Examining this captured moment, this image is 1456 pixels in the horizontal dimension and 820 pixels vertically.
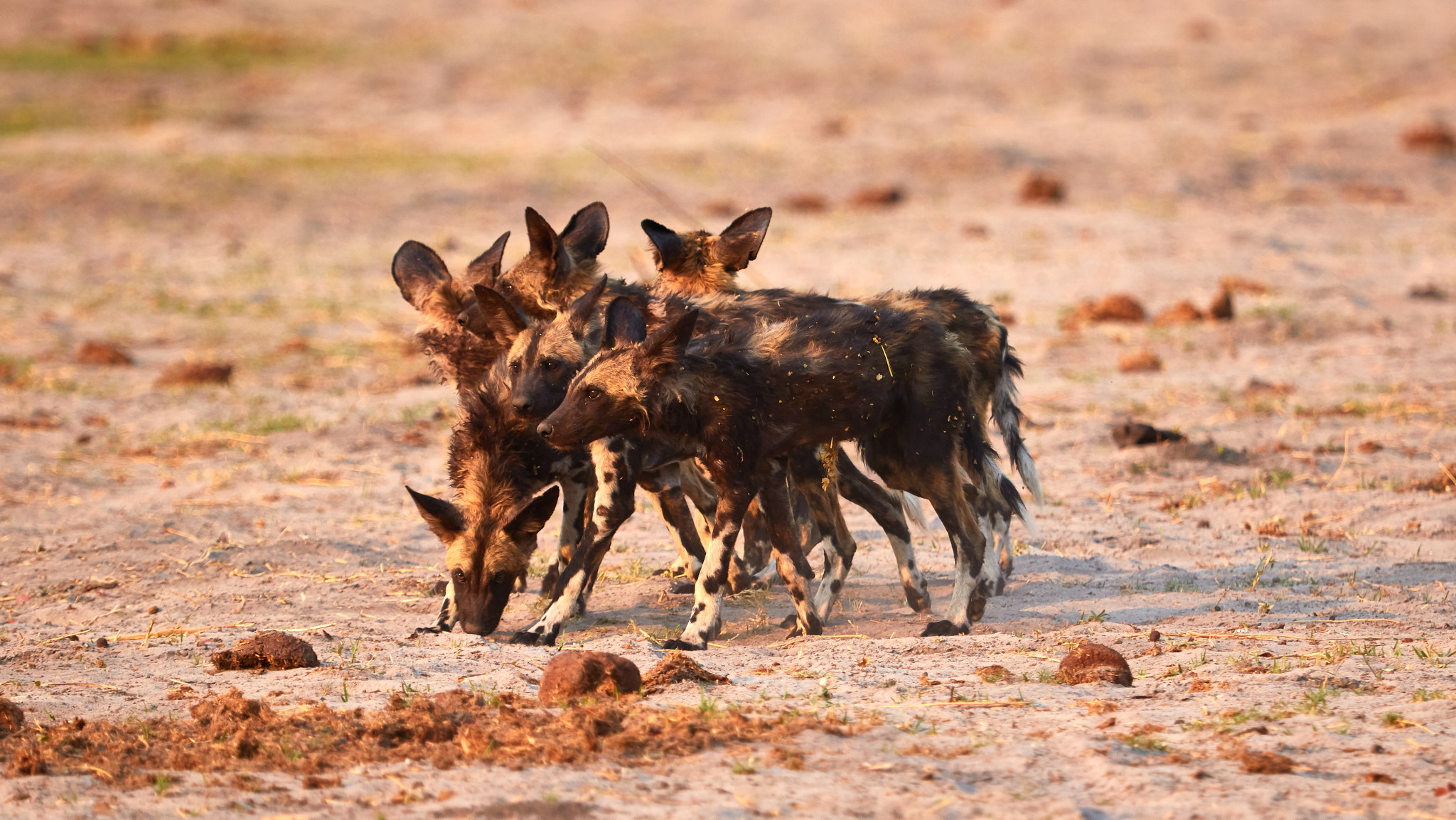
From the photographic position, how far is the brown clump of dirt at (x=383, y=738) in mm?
4254

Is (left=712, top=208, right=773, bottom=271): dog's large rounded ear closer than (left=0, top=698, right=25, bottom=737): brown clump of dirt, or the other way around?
(left=0, top=698, right=25, bottom=737): brown clump of dirt

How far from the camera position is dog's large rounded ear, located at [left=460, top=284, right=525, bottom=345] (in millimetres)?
6461

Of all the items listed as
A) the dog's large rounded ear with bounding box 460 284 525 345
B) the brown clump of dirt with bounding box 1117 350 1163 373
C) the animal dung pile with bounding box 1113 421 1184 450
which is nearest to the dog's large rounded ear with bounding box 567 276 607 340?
the dog's large rounded ear with bounding box 460 284 525 345

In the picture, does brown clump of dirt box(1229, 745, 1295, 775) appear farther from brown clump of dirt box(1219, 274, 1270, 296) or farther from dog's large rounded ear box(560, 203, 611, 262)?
brown clump of dirt box(1219, 274, 1270, 296)

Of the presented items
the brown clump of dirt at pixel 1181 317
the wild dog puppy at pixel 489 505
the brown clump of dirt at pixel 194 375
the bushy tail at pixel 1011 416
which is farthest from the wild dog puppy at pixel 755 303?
the brown clump of dirt at pixel 1181 317

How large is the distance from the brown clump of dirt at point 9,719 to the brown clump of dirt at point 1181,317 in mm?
A: 9745

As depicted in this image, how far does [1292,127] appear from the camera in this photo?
2134 cm

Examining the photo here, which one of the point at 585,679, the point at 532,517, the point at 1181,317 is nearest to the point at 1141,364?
the point at 1181,317

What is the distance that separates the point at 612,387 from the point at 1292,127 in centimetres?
1801

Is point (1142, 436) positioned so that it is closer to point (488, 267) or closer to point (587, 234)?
point (587, 234)

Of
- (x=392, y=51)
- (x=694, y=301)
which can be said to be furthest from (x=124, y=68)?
(x=694, y=301)

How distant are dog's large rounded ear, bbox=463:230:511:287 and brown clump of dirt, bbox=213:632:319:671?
238cm

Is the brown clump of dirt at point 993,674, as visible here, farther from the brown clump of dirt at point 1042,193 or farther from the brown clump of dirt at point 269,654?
the brown clump of dirt at point 1042,193

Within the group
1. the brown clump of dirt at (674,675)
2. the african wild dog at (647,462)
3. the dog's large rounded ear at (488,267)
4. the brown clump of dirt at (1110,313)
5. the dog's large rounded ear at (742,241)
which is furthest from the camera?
the brown clump of dirt at (1110,313)
